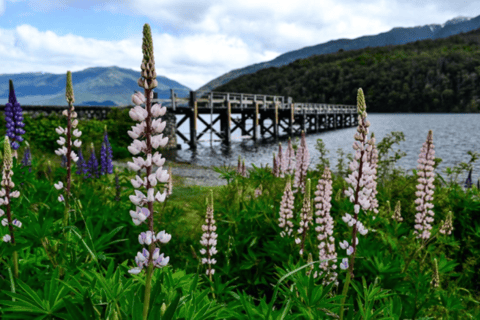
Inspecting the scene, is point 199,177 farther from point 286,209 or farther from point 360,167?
point 360,167

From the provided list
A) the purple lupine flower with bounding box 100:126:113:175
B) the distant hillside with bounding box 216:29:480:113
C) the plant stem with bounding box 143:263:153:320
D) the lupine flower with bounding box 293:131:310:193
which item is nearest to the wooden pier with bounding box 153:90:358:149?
the purple lupine flower with bounding box 100:126:113:175

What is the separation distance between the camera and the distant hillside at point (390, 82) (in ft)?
385

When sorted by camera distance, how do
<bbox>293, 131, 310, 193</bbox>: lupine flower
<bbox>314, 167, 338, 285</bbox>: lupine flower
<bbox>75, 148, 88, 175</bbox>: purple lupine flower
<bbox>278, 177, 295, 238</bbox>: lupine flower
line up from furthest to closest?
<bbox>75, 148, 88, 175</bbox>: purple lupine flower → <bbox>293, 131, 310, 193</bbox>: lupine flower → <bbox>278, 177, 295, 238</bbox>: lupine flower → <bbox>314, 167, 338, 285</bbox>: lupine flower

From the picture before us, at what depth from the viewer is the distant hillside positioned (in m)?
117

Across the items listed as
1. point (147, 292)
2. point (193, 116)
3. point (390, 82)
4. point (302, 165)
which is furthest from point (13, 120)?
point (390, 82)

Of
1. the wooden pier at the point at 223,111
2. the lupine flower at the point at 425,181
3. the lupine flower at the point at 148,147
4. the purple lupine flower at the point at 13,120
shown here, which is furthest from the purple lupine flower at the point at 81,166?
the wooden pier at the point at 223,111

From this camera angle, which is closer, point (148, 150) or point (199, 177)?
point (148, 150)

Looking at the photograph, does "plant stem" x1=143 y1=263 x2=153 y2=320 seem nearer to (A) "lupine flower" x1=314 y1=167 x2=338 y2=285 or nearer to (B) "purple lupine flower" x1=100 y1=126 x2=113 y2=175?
(A) "lupine flower" x1=314 y1=167 x2=338 y2=285

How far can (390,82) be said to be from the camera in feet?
404

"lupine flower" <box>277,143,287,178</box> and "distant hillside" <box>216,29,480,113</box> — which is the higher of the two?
"distant hillside" <box>216,29,480,113</box>

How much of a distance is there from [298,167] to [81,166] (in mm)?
4093

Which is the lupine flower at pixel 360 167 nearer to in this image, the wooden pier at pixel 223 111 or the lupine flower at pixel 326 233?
the lupine flower at pixel 326 233

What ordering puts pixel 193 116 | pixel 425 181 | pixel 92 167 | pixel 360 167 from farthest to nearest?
1. pixel 193 116
2. pixel 92 167
3. pixel 425 181
4. pixel 360 167

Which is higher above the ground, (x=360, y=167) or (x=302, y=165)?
(x=360, y=167)
